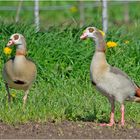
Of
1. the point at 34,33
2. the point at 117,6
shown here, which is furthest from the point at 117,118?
the point at 117,6

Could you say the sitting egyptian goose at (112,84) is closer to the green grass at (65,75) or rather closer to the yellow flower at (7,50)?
the green grass at (65,75)

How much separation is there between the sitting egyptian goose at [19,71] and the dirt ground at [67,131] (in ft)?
3.61

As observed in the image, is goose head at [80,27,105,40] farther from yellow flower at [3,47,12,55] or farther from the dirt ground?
yellow flower at [3,47,12,55]

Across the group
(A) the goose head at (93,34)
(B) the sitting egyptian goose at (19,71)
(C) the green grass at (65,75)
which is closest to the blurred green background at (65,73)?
(C) the green grass at (65,75)

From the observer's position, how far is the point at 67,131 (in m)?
8.48

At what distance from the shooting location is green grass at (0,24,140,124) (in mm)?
9188

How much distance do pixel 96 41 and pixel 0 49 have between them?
2683 millimetres

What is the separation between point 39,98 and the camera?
32.1 feet

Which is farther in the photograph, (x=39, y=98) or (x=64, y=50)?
(x=64, y=50)

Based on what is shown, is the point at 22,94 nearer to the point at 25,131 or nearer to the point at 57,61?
the point at 57,61

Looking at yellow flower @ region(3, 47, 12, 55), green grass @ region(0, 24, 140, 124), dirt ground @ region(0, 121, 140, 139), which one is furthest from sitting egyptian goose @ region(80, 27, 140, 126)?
yellow flower @ region(3, 47, 12, 55)

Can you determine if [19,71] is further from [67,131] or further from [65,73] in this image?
[65,73]

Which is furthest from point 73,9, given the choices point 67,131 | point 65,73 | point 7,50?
point 67,131

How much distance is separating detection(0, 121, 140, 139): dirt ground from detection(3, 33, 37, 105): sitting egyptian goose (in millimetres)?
1100
